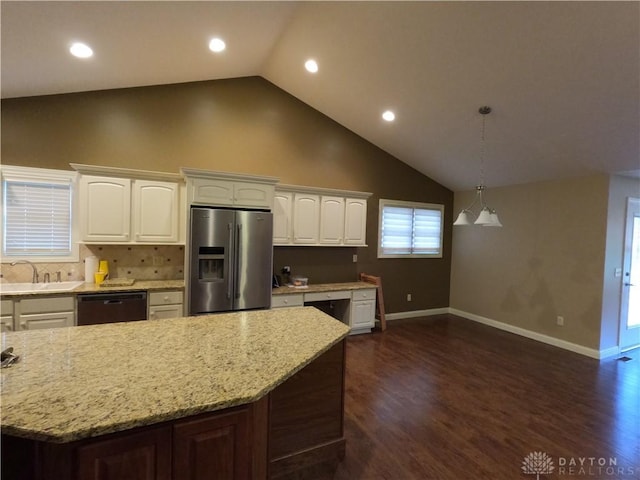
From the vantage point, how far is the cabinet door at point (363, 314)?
473 cm

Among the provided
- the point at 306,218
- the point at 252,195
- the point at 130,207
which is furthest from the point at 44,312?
the point at 306,218

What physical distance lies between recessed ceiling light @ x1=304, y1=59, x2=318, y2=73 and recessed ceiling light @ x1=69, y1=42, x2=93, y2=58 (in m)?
2.30

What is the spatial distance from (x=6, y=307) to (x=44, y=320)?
317 mm

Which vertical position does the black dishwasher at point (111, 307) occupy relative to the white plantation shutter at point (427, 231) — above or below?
below

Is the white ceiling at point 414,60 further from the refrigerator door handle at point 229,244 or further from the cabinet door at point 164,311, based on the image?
the cabinet door at point 164,311

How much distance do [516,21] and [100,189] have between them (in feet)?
14.1

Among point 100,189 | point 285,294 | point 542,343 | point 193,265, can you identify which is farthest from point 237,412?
point 542,343

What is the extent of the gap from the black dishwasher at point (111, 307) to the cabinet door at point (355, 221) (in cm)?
288

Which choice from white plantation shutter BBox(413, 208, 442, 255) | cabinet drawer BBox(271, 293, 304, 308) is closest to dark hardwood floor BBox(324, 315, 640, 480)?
cabinet drawer BBox(271, 293, 304, 308)

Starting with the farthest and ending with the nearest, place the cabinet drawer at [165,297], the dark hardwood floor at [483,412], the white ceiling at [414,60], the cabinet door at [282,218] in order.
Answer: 1. the cabinet door at [282,218]
2. the cabinet drawer at [165,297]
3. the white ceiling at [414,60]
4. the dark hardwood floor at [483,412]

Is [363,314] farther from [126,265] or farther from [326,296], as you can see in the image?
[126,265]

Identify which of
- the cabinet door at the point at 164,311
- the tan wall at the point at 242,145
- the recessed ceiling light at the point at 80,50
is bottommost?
the cabinet door at the point at 164,311

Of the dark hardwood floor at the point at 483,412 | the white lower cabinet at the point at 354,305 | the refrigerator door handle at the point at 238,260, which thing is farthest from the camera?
the white lower cabinet at the point at 354,305

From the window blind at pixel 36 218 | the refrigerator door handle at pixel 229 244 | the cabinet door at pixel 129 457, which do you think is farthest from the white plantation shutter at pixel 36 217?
the cabinet door at pixel 129 457
